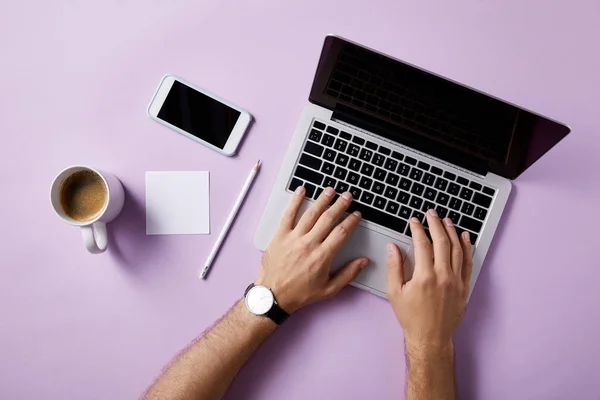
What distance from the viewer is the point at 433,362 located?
0.81m

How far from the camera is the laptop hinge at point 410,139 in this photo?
799 millimetres

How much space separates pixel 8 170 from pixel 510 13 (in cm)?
109

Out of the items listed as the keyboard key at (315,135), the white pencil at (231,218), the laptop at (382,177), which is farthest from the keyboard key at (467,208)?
the white pencil at (231,218)

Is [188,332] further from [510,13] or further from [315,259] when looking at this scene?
[510,13]

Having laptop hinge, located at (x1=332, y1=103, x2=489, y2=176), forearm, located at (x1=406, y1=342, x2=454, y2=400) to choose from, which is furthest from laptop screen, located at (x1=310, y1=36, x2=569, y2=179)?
forearm, located at (x1=406, y1=342, x2=454, y2=400)

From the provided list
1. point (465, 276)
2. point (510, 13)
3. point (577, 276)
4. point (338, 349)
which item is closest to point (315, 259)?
point (338, 349)

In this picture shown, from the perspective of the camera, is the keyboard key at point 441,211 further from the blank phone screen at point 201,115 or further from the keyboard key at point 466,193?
the blank phone screen at point 201,115

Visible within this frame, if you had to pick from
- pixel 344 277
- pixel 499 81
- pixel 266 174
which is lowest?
pixel 344 277

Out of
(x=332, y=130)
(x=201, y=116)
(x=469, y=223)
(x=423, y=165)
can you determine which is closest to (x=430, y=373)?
(x=469, y=223)

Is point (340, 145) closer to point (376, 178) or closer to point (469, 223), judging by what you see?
point (376, 178)

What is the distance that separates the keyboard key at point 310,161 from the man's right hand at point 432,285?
8.3 inches

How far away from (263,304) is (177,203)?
26 centimetres

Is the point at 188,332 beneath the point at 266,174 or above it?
beneath

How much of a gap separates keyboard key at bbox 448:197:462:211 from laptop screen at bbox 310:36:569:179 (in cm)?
7
